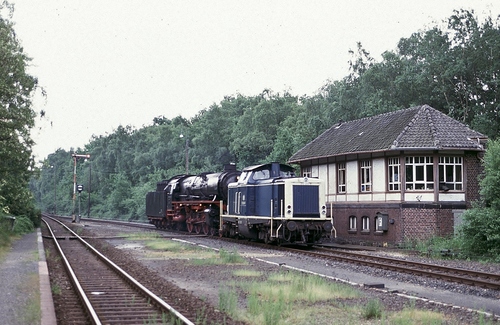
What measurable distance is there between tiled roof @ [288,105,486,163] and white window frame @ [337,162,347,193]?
91cm

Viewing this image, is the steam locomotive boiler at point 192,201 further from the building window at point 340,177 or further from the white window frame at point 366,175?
the white window frame at point 366,175

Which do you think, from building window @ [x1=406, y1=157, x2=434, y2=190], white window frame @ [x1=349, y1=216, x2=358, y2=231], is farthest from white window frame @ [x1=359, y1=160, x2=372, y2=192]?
building window @ [x1=406, y1=157, x2=434, y2=190]

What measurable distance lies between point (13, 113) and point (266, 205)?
11588 millimetres

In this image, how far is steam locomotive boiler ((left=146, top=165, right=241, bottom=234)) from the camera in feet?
105

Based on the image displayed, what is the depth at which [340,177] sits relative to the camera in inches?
1251

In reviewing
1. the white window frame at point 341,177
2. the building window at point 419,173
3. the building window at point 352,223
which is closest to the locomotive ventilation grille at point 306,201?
the building window at point 419,173

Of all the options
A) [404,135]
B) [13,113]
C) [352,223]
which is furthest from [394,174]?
[13,113]

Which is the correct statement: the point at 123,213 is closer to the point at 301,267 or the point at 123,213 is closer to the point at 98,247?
the point at 98,247

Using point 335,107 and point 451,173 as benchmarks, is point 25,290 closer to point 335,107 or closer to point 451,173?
point 451,173

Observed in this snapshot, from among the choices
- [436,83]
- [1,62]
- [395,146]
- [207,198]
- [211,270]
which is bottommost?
[211,270]

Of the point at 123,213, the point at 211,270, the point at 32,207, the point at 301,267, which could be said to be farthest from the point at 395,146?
the point at 123,213

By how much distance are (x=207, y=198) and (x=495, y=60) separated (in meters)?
23.0

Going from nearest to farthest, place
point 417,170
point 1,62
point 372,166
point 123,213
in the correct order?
point 1,62
point 417,170
point 372,166
point 123,213

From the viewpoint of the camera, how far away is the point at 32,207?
4422cm
